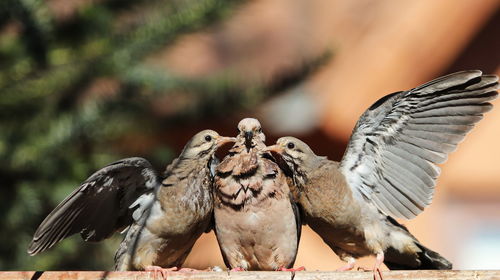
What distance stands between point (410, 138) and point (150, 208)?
37.1 inches

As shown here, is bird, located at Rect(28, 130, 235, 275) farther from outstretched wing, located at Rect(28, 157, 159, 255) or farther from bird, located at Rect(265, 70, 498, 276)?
bird, located at Rect(265, 70, 498, 276)

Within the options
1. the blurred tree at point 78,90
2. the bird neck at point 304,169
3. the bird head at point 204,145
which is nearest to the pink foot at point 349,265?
the bird neck at point 304,169

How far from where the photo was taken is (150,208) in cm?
306

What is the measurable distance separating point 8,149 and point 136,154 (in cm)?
64

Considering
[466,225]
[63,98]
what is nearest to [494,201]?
[466,225]

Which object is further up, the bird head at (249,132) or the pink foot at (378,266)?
the bird head at (249,132)

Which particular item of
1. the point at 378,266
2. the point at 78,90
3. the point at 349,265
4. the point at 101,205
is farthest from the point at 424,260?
the point at 78,90

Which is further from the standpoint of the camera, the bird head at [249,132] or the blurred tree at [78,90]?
the blurred tree at [78,90]

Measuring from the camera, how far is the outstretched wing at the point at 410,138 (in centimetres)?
293

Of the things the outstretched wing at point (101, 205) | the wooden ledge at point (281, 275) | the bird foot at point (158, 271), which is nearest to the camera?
the wooden ledge at point (281, 275)

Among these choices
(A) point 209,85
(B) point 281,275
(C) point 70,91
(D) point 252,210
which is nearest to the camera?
(B) point 281,275

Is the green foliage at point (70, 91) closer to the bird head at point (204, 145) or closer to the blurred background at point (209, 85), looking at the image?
the blurred background at point (209, 85)

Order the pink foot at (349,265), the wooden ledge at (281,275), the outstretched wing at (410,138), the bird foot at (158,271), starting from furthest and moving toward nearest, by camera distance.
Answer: the pink foot at (349,265)
the outstretched wing at (410,138)
the bird foot at (158,271)
the wooden ledge at (281,275)

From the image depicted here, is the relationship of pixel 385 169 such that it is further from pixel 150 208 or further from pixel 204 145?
pixel 150 208
